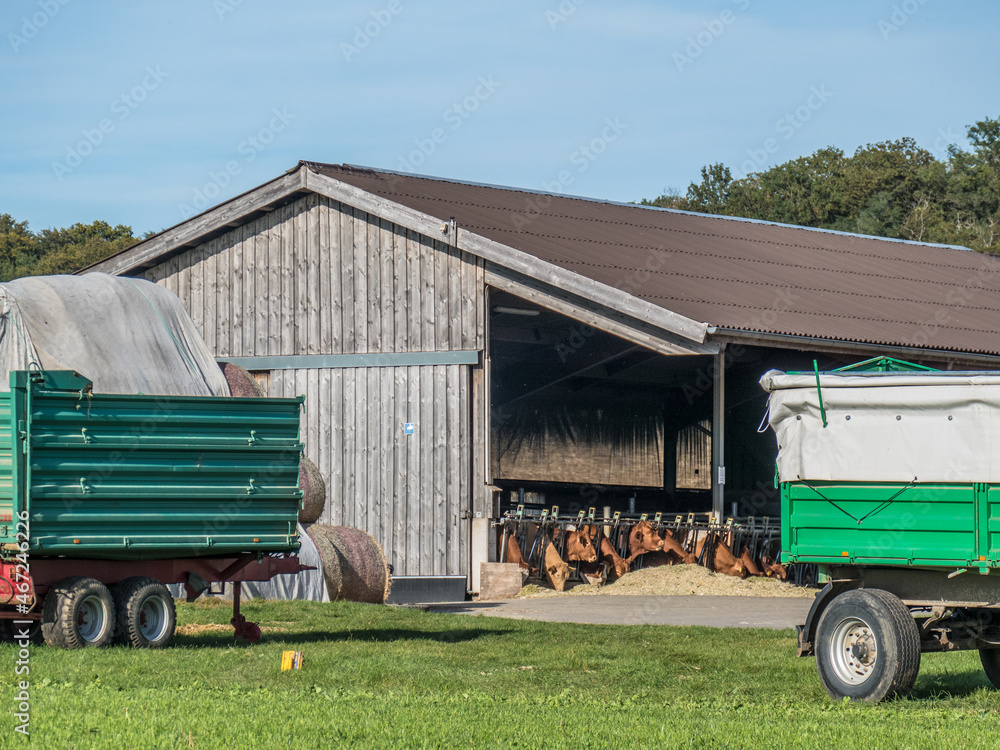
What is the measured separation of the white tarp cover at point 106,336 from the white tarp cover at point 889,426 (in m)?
6.79

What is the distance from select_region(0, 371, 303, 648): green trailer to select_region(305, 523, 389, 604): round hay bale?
423 cm

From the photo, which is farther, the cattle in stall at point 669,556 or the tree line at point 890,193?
the tree line at point 890,193

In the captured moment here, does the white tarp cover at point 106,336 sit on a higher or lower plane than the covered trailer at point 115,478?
higher

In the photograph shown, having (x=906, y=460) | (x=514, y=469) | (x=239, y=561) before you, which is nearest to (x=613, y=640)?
(x=239, y=561)

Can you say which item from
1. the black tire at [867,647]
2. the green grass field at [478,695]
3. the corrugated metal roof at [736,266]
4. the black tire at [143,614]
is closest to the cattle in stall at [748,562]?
the corrugated metal roof at [736,266]

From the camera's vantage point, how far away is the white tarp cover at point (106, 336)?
13.3m

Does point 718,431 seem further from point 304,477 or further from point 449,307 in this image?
point 304,477

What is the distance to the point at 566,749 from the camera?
7.43 meters

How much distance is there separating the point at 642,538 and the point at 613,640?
994cm

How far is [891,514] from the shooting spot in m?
9.95

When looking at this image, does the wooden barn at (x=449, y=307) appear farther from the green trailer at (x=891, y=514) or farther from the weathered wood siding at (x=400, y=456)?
the green trailer at (x=891, y=514)

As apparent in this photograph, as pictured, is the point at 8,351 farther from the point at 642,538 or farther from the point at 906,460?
the point at 642,538

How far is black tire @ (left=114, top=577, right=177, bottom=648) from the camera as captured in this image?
1245 cm

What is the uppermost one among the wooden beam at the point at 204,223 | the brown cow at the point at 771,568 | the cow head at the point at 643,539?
the wooden beam at the point at 204,223
